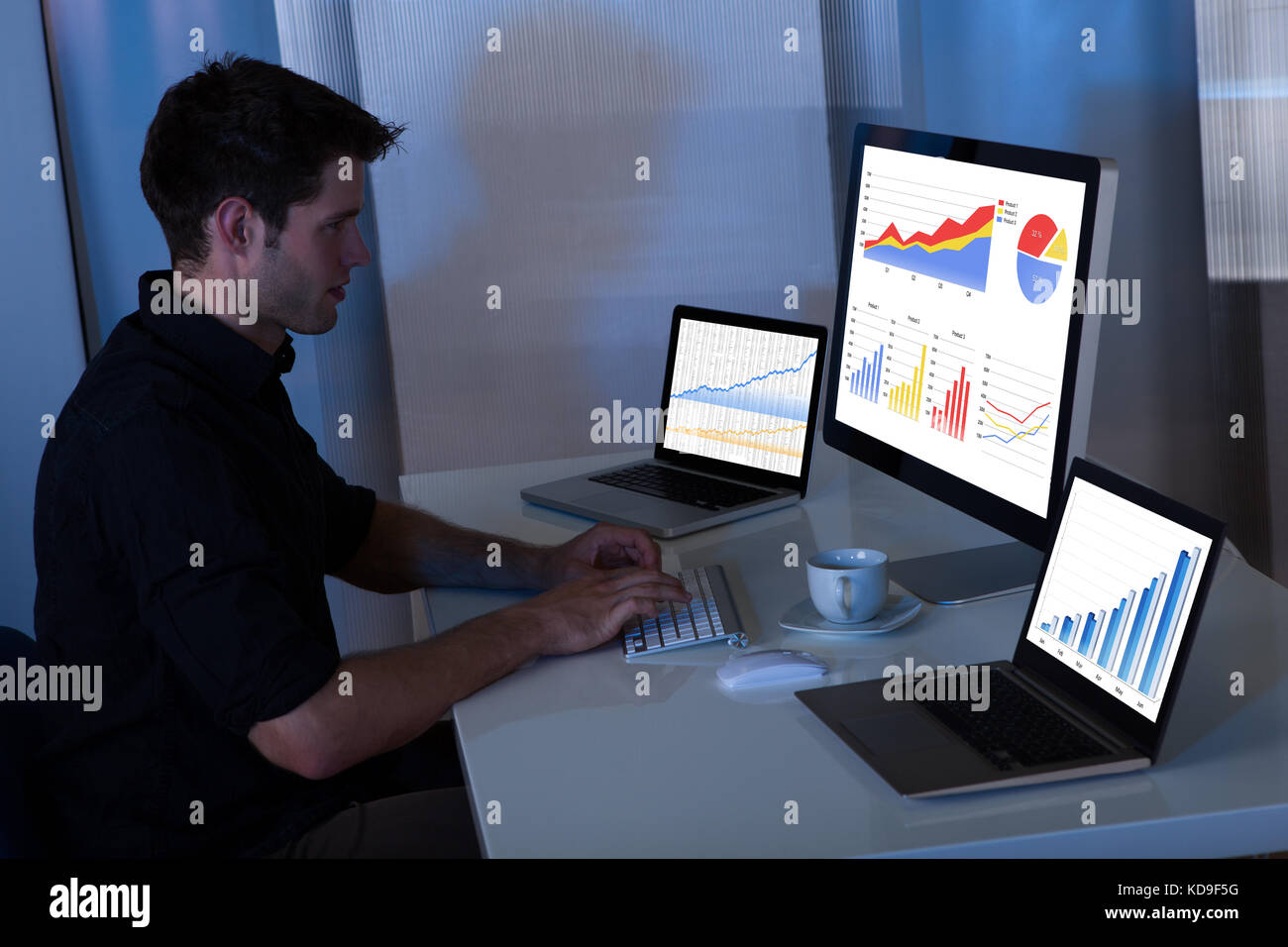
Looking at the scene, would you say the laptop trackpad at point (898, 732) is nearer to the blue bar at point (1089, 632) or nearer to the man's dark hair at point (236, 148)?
the blue bar at point (1089, 632)

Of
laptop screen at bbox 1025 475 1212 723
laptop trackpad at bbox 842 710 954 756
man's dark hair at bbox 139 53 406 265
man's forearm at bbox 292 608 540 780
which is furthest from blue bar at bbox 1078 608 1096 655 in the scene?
man's dark hair at bbox 139 53 406 265

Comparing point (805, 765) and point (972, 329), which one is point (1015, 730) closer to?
point (805, 765)

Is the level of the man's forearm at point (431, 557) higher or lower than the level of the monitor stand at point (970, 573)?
higher

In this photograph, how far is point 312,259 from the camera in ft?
4.71

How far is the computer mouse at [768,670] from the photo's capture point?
1183 mm

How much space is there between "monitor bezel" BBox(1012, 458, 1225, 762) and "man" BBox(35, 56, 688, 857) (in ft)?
1.27

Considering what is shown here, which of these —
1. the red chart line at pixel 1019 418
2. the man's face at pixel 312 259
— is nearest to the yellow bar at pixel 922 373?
the red chart line at pixel 1019 418

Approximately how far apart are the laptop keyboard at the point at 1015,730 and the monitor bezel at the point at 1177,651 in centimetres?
3

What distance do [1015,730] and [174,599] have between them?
0.75m
